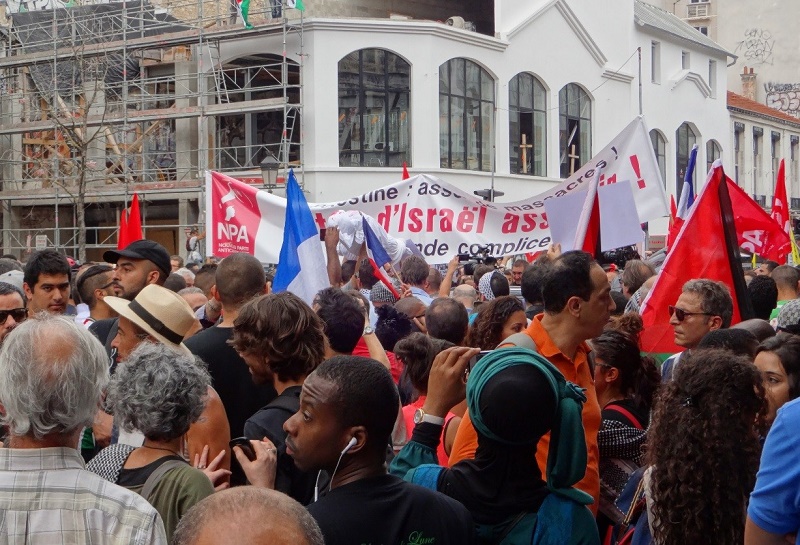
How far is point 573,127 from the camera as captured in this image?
121ft

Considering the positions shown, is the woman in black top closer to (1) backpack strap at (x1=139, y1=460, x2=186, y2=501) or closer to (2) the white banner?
(1) backpack strap at (x1=139, y1=460, x2=186, y2=501)

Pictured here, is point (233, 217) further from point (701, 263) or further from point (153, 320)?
point (153, 320)

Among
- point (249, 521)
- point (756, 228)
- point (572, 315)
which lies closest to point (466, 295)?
point (756, 228)

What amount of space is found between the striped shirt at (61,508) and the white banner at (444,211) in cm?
798

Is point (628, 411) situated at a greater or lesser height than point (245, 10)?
lesser

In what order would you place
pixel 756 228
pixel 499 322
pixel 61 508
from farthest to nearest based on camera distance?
pixel 756 228, pixel 499 322, pixel 61 508

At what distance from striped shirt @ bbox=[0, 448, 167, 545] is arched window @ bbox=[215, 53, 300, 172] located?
88.6 feet

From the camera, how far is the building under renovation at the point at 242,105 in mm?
29688

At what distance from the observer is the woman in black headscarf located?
126 inches

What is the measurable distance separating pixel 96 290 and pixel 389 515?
430cm

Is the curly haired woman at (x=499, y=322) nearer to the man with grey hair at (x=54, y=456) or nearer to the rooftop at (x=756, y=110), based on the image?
the man with grey hair at (x=54, y=456)

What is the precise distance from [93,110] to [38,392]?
30770 millimetres

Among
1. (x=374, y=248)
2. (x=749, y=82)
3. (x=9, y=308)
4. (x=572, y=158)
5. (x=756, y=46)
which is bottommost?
(x=9, y=308)

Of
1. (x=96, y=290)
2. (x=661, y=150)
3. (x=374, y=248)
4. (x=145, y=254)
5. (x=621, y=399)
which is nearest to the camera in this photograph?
(x=621, y=399)
